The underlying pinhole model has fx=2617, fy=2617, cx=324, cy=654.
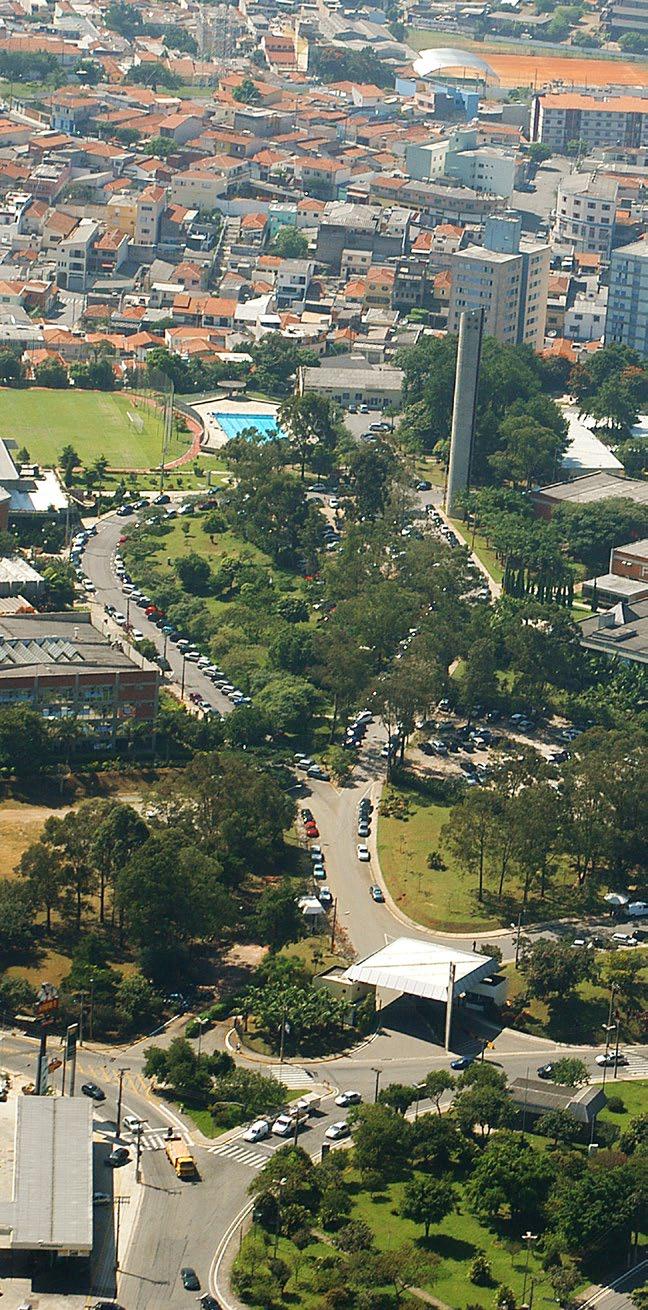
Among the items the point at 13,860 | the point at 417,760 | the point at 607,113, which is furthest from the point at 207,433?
the point at 607,113

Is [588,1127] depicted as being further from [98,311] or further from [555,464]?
[98,311]

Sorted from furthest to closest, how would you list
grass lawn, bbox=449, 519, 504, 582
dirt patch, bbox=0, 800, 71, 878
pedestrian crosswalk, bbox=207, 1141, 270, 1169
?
1. grass lawn, bbox=449, 519, 504, 582
2. dirt patch, bbox=0, 800, 71, 878
3. pedestrian crosswalk, bbox=207, 1141, 270, 1169

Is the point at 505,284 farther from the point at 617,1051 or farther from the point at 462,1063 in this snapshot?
the point at 462,1063

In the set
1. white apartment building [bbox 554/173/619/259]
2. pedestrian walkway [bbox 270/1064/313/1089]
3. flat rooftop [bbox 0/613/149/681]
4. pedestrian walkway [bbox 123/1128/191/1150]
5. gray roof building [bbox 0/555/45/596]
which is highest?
white apartment building [bbox 554/173/619/259]

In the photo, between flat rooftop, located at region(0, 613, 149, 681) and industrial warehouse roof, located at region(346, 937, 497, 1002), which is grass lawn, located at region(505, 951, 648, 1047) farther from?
flat rooftop, located at region(0, 613, 149, 681)

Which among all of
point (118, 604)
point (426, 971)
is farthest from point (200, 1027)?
point (118, 604)

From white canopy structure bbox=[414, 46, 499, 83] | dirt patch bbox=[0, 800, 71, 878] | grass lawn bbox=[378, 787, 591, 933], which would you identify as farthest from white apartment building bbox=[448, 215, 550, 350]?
white canopy structure bbox=[414, 46, 499, 83]
